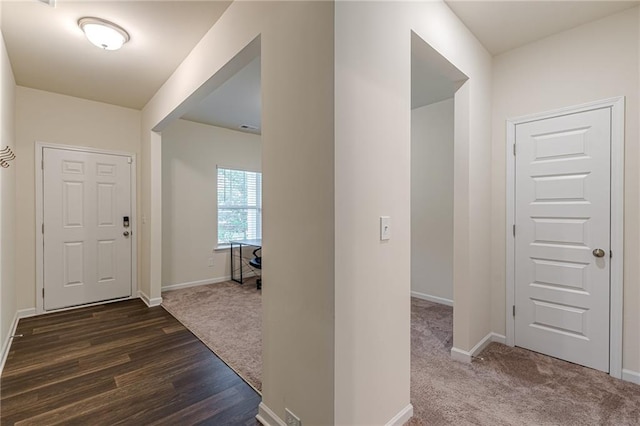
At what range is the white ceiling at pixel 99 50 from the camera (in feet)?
6.97

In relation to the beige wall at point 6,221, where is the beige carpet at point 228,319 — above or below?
below

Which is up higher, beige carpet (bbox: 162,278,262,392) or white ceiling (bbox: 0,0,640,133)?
white ceiling (bbox: 0,0,640,133)

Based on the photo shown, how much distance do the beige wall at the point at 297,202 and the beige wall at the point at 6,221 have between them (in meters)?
2.24

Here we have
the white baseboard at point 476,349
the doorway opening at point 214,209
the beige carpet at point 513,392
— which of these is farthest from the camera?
the doorway opening at point 214,209

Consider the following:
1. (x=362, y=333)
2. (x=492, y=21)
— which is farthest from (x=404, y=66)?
(x=362, y=333)

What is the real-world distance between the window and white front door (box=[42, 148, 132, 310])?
144cm

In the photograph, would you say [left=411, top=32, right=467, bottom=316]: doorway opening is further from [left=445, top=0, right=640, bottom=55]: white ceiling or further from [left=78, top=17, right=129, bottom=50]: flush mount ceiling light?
[left=78, top=17, right=129, bottom=50]: flush mount ceiling light

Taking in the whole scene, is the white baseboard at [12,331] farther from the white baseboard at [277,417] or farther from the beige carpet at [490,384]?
the white baseboard at [277,417]

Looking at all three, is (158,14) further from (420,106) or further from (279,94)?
(420,106)

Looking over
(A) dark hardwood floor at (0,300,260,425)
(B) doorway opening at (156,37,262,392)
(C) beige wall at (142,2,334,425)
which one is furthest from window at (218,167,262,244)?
(C) beige wall at (142,2,334,425)

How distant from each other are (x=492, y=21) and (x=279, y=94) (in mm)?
1855

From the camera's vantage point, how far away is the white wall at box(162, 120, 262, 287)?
4590 millimetres

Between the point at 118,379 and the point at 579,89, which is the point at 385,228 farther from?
the point at 118,379

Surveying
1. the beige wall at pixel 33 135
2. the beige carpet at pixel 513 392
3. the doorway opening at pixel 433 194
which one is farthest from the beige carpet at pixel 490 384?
the beige wall at pixel 33 135
